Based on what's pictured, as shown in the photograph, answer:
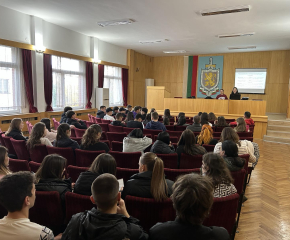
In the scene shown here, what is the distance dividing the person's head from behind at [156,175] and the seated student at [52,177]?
0.73m

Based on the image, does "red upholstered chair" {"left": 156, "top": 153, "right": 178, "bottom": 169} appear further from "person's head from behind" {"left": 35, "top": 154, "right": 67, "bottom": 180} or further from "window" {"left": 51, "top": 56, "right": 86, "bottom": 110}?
"window" {"left": 51, "top": 56, "right": 86, "bottom": 110}

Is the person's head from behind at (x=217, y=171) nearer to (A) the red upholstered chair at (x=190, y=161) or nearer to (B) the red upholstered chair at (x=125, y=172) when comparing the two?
(B) the red upholstered chair at (x=125, y=172)

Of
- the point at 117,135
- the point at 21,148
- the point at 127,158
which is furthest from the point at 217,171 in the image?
the point at 21,148

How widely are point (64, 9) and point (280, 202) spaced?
717 centimetres

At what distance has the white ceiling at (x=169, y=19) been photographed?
6.07 meters

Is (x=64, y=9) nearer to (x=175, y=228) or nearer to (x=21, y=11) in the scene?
(x=21, y=11)

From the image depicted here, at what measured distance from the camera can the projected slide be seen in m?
12.9

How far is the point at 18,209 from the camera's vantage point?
1.36m

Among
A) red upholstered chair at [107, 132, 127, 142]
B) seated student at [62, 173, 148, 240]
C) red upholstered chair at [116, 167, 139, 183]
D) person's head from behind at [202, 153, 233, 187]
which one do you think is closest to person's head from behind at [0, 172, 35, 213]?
seated student at [62, 173, 148, 240]

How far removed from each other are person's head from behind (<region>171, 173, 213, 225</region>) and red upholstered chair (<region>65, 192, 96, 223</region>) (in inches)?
30.8

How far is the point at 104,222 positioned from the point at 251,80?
1382 centimetres

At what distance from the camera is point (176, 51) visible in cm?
1325

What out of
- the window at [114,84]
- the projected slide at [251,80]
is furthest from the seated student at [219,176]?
the projected slide at [251,80]

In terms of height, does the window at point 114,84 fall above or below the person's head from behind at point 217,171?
above
